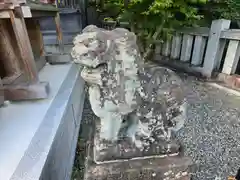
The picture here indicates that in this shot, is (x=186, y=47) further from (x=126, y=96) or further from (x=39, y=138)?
(x=39, y=138)

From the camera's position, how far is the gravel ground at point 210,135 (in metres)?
1.41

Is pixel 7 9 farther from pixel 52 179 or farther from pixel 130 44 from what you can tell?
pixel 52 179

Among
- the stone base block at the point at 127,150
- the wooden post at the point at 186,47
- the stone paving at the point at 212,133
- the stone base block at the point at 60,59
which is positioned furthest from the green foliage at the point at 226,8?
the stone base block at the point at 127,150

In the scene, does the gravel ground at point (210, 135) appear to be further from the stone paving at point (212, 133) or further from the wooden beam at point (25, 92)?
the wooden beam at point (25, 92)

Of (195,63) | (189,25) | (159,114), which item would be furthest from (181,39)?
(159,114)

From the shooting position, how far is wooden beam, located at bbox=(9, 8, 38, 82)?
1.39 metres

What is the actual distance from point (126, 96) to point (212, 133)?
1261 mm

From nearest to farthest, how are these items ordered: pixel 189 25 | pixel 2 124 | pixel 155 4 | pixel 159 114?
1. pixel 159 114
2. pixel 2 124
3. pixel 155 4
4. pixel 189 25

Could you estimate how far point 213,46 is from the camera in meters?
2.68

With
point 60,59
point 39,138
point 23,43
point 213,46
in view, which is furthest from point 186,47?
point 39,138

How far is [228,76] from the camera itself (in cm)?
257

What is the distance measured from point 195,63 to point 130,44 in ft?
8.27

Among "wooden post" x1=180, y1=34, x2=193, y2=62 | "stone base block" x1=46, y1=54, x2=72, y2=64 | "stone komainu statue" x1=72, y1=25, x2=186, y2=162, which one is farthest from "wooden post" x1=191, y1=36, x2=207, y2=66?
"stone komainu statue" x1=72, y1=25, x2=186, y2=162

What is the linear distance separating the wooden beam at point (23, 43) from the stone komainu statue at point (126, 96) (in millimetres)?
841
